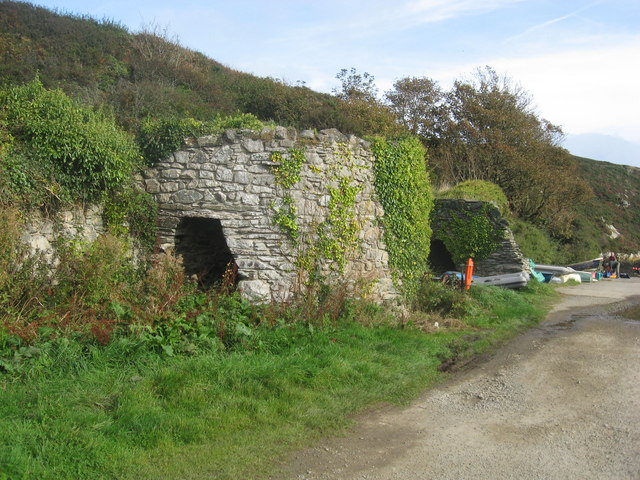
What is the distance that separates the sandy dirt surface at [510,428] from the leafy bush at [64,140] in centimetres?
514

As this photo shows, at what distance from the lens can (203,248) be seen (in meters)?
10.1

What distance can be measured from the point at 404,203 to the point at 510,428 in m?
5.58

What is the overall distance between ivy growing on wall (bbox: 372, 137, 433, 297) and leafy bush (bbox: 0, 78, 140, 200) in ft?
15.2

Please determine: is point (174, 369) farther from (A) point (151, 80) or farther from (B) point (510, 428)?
(A) point (151, 80)

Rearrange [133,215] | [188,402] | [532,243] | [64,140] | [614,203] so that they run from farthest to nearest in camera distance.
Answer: [614,203] → [532,243] → [133,215] → [64,140] → [188,402]

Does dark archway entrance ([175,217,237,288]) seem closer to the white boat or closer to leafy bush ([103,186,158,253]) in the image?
leafy bush ([103,186,158,253])

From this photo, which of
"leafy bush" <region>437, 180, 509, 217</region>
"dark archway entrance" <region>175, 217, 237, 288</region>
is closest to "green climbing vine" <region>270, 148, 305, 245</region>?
"dark archway entrance" <region>175, 217, 237, 288</region>

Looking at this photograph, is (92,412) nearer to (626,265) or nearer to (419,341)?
(419,341)

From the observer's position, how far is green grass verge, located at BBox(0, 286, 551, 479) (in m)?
4.28

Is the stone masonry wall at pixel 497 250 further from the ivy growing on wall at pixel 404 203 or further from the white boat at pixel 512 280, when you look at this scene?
the ivy growing on wall at pixel 404 203

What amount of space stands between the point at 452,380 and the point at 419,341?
4.35 ft

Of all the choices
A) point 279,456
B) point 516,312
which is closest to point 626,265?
point 516,312

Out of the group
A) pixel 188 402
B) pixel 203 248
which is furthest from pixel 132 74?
pixel 188 402

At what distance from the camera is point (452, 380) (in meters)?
7.19
